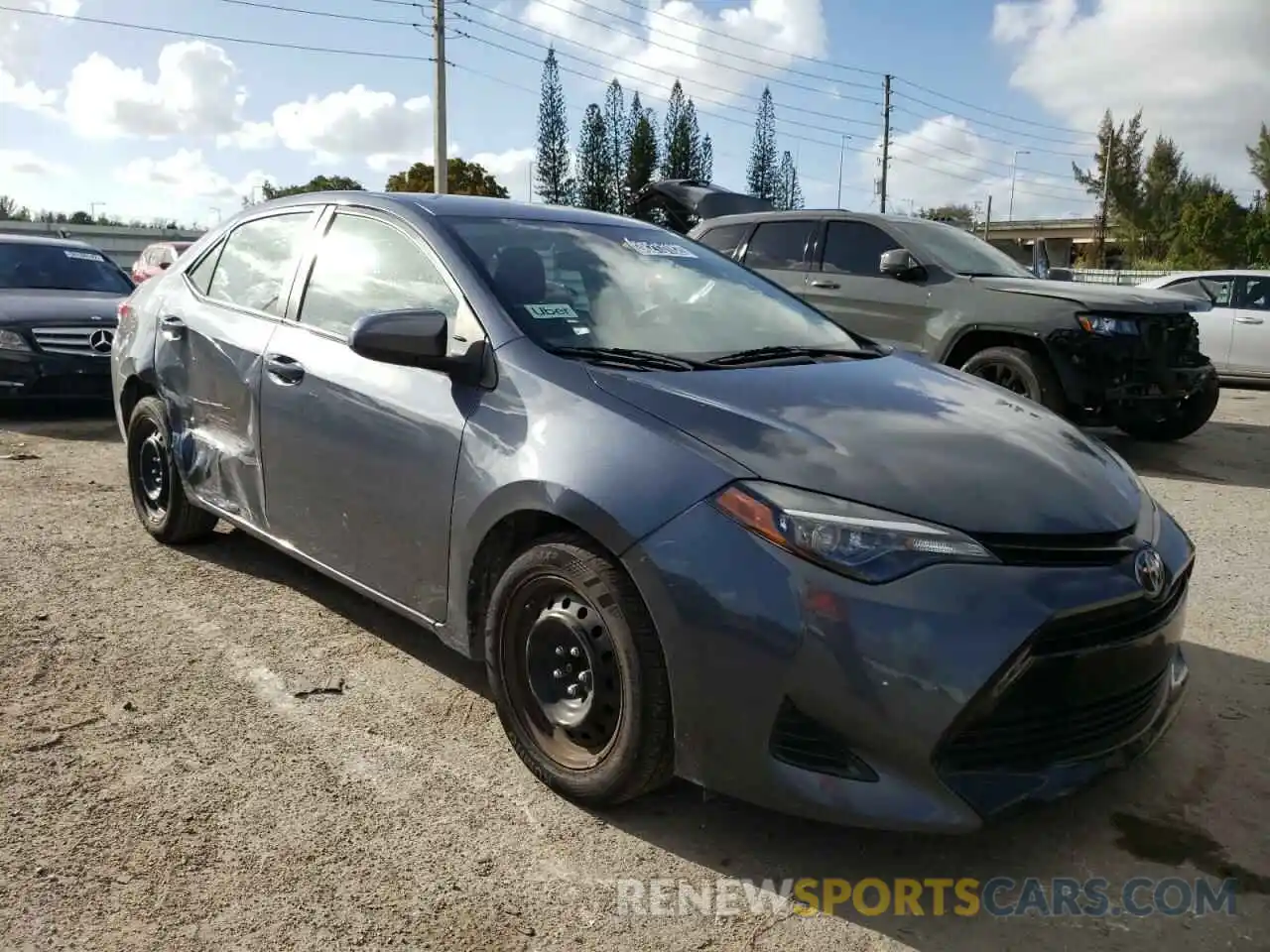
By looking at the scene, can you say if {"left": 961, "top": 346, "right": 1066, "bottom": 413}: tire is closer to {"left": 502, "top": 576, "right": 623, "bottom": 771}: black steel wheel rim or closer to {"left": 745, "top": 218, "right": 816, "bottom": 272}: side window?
{"left": 745, "top": 218, "right": 816, "bottom": 272}: side window

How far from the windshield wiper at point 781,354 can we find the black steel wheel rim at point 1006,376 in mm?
4001

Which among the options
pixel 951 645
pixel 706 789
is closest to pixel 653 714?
pixel 706 789

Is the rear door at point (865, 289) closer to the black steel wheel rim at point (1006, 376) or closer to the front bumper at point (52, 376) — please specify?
the black steel wheel rim at point (1006, 376)

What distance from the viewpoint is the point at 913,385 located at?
3.21 metres

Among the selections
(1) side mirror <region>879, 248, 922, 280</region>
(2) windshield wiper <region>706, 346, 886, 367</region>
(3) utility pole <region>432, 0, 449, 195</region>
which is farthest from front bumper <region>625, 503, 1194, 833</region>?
(3) utility pole <region>432, 0, 449, 195</region>

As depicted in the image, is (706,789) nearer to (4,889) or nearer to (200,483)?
(4,889)

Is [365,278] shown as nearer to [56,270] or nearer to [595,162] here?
[56,270]

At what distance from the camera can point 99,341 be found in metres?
8.48

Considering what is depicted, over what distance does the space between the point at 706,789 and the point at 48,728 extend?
6.56 ft

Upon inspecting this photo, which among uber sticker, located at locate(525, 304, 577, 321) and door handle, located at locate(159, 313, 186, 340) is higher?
uber sticker, located at locate(525, 304, 577, 321)

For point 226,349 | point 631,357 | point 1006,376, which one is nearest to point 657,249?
point 631,357

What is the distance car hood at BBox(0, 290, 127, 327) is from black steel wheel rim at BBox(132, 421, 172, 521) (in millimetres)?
4059

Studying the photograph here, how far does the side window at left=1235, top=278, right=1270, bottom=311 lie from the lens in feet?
39.6

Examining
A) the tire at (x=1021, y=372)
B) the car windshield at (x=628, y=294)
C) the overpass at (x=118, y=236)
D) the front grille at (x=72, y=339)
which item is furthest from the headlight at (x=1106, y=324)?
the overpass at (x=118, y=236)
